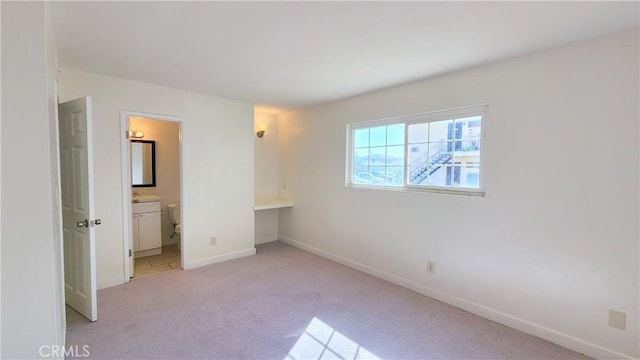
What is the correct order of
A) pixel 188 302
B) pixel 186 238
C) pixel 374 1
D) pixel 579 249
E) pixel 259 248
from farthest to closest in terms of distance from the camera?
pixel 259 248
pixel 186 238
pixel 188 302
pixel 579 249
pixel 374 1

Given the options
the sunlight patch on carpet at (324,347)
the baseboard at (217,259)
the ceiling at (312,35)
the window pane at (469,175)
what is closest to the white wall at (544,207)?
the window pane at (469,175)

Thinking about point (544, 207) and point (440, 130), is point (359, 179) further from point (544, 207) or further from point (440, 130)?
point (544, 207)

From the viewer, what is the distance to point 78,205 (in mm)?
2494

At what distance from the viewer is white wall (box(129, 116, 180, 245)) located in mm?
4727

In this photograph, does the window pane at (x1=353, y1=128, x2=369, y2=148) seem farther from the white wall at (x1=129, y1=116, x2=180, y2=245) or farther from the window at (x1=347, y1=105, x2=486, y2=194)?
the white wall at (x1=129, y1=116, x2=180, y2=245)

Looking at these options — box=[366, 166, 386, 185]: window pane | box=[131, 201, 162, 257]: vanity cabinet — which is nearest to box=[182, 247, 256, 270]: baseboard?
box=[131, 201, 162, 257]: vanity cabinet

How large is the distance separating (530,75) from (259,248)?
4.09 meters

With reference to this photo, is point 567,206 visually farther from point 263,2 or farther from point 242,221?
point 242,221

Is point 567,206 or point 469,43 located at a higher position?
point 469,43

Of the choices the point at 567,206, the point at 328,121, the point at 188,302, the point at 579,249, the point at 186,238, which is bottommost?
the point at 188,302

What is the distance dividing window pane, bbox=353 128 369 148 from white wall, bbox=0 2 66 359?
3080 millimetres

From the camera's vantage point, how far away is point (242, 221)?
4.38 metres

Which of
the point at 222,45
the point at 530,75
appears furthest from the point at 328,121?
the point at 530,75

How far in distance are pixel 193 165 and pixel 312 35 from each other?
2.49m
